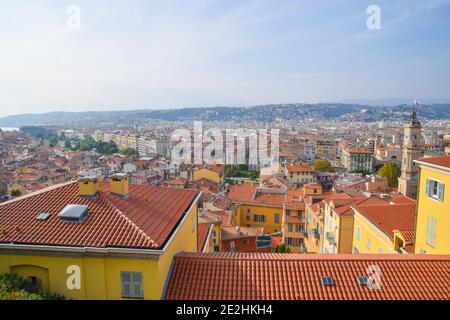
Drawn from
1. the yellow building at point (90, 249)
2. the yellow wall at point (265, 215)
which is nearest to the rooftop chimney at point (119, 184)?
the yellow building at point (90, 249)

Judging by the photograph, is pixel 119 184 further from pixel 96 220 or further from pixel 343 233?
pixel 343 233

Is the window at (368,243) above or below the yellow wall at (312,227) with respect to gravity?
above

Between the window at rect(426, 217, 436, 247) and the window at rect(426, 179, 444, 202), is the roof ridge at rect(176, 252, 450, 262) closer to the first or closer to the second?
the window at rect(426, 217, 436, 247)

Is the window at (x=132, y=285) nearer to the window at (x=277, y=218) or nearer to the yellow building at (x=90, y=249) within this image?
the yellow building at (x=90, y=249)

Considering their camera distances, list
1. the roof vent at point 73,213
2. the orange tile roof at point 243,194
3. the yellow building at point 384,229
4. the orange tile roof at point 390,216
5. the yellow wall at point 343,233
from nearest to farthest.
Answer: the roof vent at point 73,213, the yellow building at point 384,229, the orange tile roof at point 390,216, the yellow wall at point 343,233, the orange tile roof at point 243,194

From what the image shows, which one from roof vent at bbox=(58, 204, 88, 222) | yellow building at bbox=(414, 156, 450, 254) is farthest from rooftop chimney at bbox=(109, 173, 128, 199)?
yellow building at bbox=(414, 156, 450, 254)

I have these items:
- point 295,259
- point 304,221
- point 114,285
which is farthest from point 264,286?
point 304,221

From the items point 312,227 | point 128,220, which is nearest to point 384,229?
point 312,227
